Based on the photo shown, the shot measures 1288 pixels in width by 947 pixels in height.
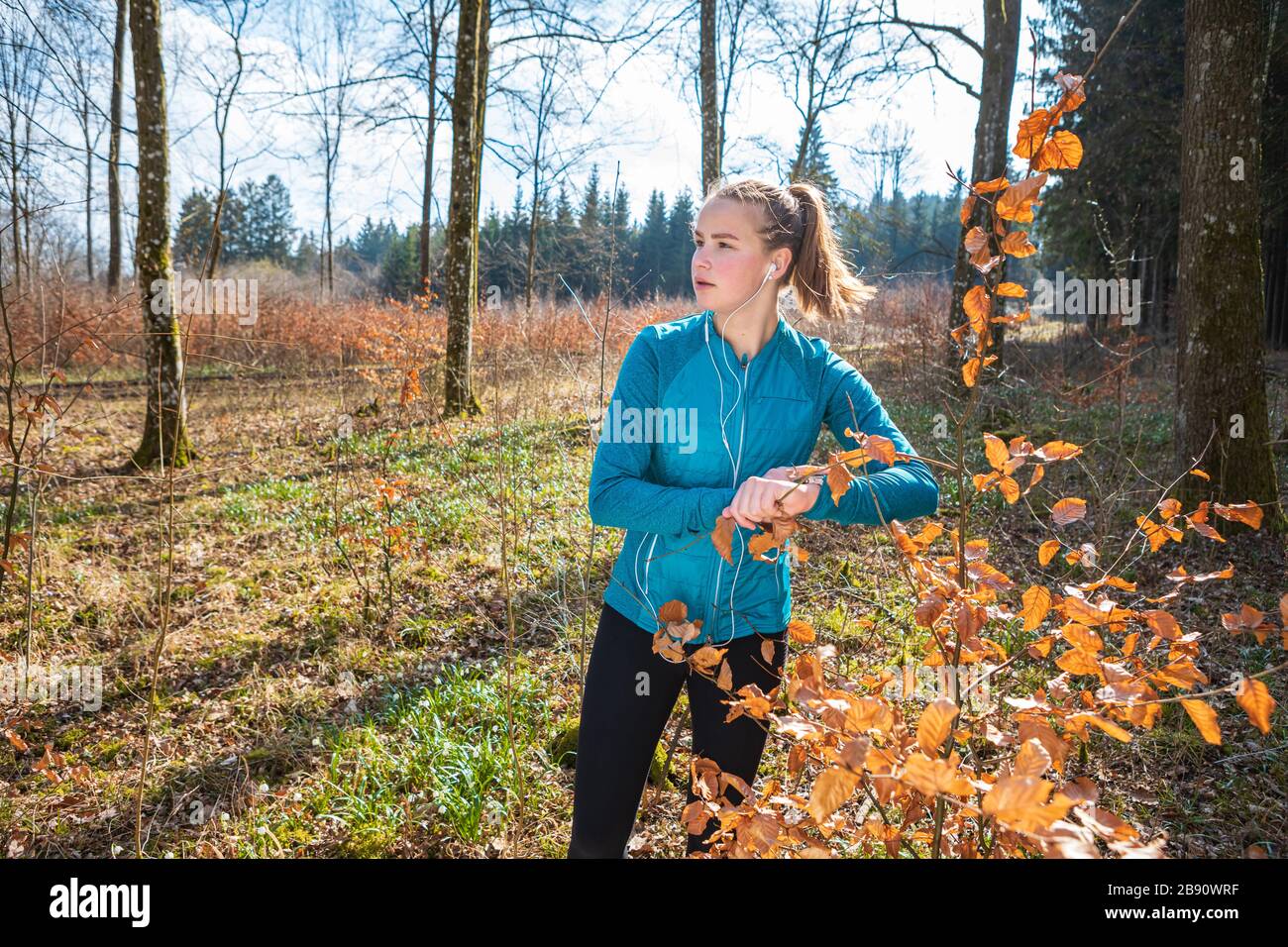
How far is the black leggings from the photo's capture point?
160 centimetres

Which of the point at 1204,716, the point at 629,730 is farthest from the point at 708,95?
the point at 1204,716

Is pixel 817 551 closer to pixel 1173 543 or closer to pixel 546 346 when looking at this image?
pixel 1173 543

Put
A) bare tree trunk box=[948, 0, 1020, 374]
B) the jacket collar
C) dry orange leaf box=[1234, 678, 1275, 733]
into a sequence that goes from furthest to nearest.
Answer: bare tree trunk box=[948, 0, 1020, 374] < the jacket collar < dry orange leaf box=[1234, 678, 1275, 733]

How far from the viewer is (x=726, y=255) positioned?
165 centimetres

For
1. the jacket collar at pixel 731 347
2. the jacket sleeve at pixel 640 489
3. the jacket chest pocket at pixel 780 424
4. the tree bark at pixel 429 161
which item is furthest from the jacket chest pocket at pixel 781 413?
the tree bark at pixel 429 161

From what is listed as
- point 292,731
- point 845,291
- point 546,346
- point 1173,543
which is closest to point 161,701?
point 292,731

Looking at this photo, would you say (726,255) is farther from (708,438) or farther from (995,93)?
(995,93)

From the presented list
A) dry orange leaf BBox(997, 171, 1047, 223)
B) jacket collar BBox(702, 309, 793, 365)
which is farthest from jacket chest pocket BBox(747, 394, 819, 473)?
dry orange leaf BBox(997, 171, 1047, 223)

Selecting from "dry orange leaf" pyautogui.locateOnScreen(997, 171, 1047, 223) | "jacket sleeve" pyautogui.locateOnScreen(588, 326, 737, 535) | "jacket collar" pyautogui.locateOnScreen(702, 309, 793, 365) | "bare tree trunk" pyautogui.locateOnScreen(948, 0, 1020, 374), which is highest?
"bare tree trunk" pyautogui.locateOnScreen(948, 0, 1020, 374)

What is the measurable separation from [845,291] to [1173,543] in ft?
15.1

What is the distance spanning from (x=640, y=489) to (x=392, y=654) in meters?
2.97

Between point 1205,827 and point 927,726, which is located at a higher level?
point 927,726

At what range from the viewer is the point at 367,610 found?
4.31 metres

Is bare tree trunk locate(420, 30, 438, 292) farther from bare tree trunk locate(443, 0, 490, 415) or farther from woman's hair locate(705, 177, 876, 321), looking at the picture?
woman's hair locate(705, 177, 876, 321)
